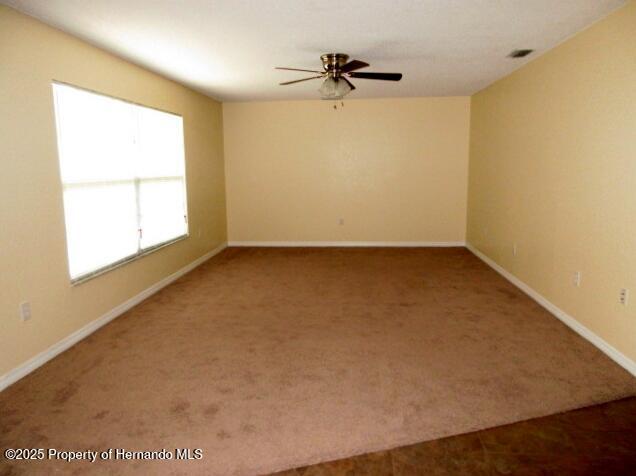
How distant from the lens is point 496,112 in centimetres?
570

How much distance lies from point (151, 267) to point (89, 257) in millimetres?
1029

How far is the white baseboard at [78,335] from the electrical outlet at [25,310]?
0.94ft

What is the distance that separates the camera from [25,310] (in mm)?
2998

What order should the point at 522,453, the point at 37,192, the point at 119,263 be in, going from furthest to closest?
the point at 119,263, the point at 37,192, the point at 522,453

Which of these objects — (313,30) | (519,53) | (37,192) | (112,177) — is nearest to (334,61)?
(313,30)

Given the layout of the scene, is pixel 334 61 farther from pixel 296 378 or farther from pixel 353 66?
pixel 296 378

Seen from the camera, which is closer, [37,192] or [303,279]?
[37,192]

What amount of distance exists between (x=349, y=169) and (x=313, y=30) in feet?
13.1

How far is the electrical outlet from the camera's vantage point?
2967 millimetres

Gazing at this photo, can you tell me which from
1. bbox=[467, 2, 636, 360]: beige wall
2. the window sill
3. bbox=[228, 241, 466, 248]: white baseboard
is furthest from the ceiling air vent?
the window sill

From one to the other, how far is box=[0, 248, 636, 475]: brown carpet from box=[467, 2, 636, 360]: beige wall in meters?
0.37

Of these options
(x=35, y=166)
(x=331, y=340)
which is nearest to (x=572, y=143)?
(x=331, y=340)

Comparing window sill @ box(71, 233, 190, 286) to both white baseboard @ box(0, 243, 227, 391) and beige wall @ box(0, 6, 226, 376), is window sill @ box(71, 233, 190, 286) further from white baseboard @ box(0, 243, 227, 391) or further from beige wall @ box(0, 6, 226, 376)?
white baseboard @ box(0, 243, 227, 391)

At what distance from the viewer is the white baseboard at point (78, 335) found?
286 centimetres
